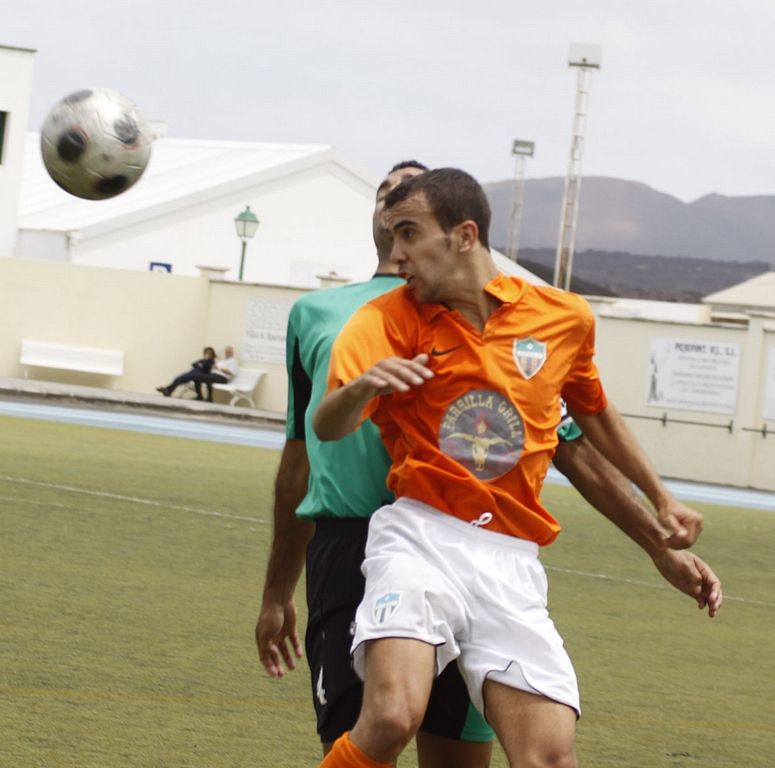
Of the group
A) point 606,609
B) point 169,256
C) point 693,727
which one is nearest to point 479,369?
point 693,727

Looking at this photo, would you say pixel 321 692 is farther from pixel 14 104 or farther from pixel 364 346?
pixel 14 104

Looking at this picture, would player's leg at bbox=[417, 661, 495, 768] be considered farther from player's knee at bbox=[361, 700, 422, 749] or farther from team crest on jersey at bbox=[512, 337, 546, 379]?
team crest on jersey at bbox=[512, 337, 546, 379]

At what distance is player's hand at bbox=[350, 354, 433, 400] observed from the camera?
3709 mm

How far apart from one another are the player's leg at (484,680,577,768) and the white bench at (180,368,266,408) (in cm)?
2705

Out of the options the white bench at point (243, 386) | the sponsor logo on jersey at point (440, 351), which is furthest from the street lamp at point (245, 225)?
the sponsor logo on jersey at point (440, 351)

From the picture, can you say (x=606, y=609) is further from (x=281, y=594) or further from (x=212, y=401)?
(x=212, y=401)

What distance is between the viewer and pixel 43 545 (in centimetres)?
1057

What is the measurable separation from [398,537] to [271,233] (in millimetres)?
43867

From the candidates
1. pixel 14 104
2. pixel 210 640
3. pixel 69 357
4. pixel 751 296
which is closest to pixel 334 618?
pixel 210 640

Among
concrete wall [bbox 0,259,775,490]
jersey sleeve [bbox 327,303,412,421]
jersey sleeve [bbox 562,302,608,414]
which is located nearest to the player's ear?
jersey sleeve [bbox 327,303,412,421]

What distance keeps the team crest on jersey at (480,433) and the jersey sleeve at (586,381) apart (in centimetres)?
34

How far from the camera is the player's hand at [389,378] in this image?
371 centimetres

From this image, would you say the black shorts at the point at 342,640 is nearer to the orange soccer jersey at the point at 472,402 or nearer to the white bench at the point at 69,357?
the orange soccer jersey at the point at 472,402

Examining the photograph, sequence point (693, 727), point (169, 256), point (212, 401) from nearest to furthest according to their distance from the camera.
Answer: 1. point (693, 727)
2. point (212, 401)
3. point (169, 256)
